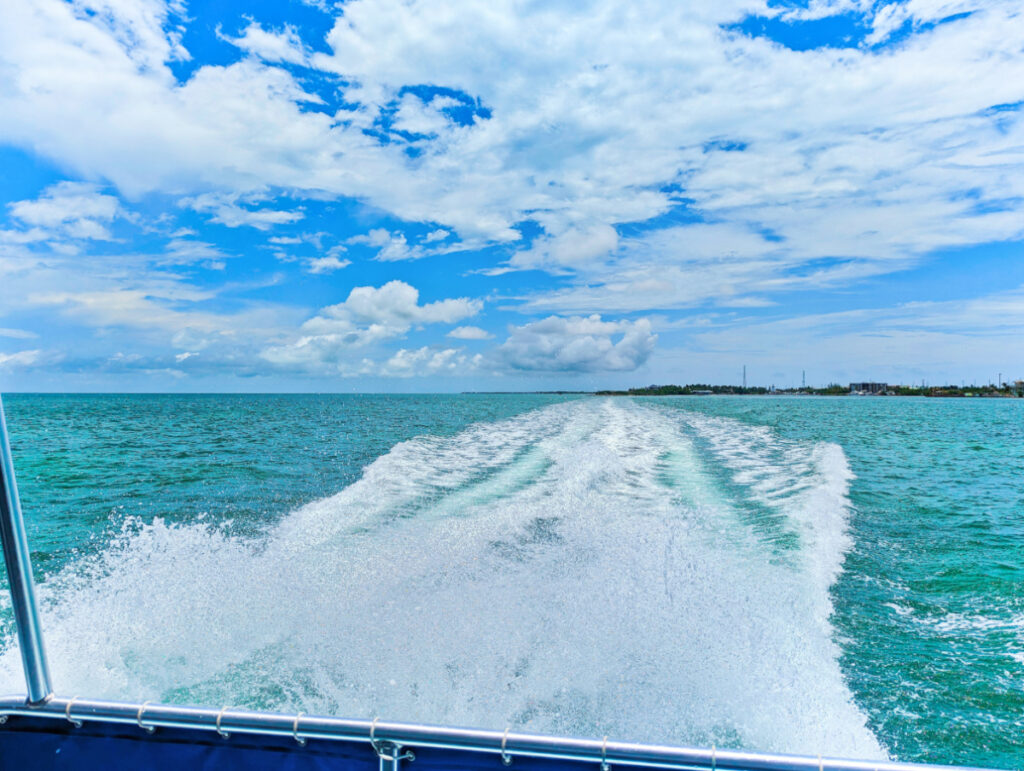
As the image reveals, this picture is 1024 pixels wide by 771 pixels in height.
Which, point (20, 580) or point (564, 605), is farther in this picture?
point (564, 605)

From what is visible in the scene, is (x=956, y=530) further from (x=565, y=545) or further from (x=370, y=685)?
(x=370, y=685)

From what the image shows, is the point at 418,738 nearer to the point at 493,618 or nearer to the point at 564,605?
the point at 493,618

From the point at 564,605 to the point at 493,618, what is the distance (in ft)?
2.25

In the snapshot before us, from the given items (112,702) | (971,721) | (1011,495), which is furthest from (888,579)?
(1011,495)

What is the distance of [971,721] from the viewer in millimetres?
3908

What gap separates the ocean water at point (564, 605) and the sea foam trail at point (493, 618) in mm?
22

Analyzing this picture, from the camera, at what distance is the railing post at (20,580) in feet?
5.82

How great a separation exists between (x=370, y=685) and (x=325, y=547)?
3212 mm

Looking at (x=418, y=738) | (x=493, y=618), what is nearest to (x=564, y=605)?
(x=493, y=618)

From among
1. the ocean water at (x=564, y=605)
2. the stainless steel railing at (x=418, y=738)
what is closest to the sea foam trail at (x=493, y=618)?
the ocean water at (x=564, y=605)

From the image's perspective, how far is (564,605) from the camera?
5.36 m

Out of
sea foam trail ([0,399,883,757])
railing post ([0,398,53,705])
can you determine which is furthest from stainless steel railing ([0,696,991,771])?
sea foam trail ([0,399,883,757])

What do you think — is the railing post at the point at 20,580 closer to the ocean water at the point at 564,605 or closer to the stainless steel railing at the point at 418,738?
the stainless steel railing at the point at 418,738

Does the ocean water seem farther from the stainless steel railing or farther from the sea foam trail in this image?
the stainless steel railing
